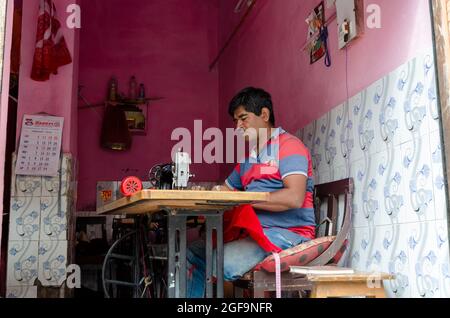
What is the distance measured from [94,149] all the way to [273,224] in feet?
13.2

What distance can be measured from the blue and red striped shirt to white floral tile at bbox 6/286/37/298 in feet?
6.61

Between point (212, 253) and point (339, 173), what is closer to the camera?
point (212, 253)

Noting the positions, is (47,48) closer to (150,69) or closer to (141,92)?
(141,92)

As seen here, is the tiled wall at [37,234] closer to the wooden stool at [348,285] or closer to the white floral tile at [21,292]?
the white floral tile at [21,292]

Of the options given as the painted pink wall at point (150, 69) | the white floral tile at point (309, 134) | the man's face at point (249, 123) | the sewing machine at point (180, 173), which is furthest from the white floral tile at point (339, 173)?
the painted pink wall at point (150, 69)

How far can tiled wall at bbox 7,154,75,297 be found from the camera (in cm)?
414

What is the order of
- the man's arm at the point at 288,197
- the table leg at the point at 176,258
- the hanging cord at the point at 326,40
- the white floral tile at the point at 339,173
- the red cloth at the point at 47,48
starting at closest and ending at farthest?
the table leg at the point at 176,258, the man's arm at the point at 288,197, the white floral tile at the point at 339,173, the hanging cord at the point at 326,40, the red cloth at the point at 47,48

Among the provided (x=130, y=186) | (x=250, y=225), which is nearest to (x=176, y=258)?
(x=130, y=186)

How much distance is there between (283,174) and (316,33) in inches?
50.8

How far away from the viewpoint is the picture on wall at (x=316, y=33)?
12.0 ft

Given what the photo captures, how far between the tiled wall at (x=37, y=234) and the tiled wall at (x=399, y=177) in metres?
2.25

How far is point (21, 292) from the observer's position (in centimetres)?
411
